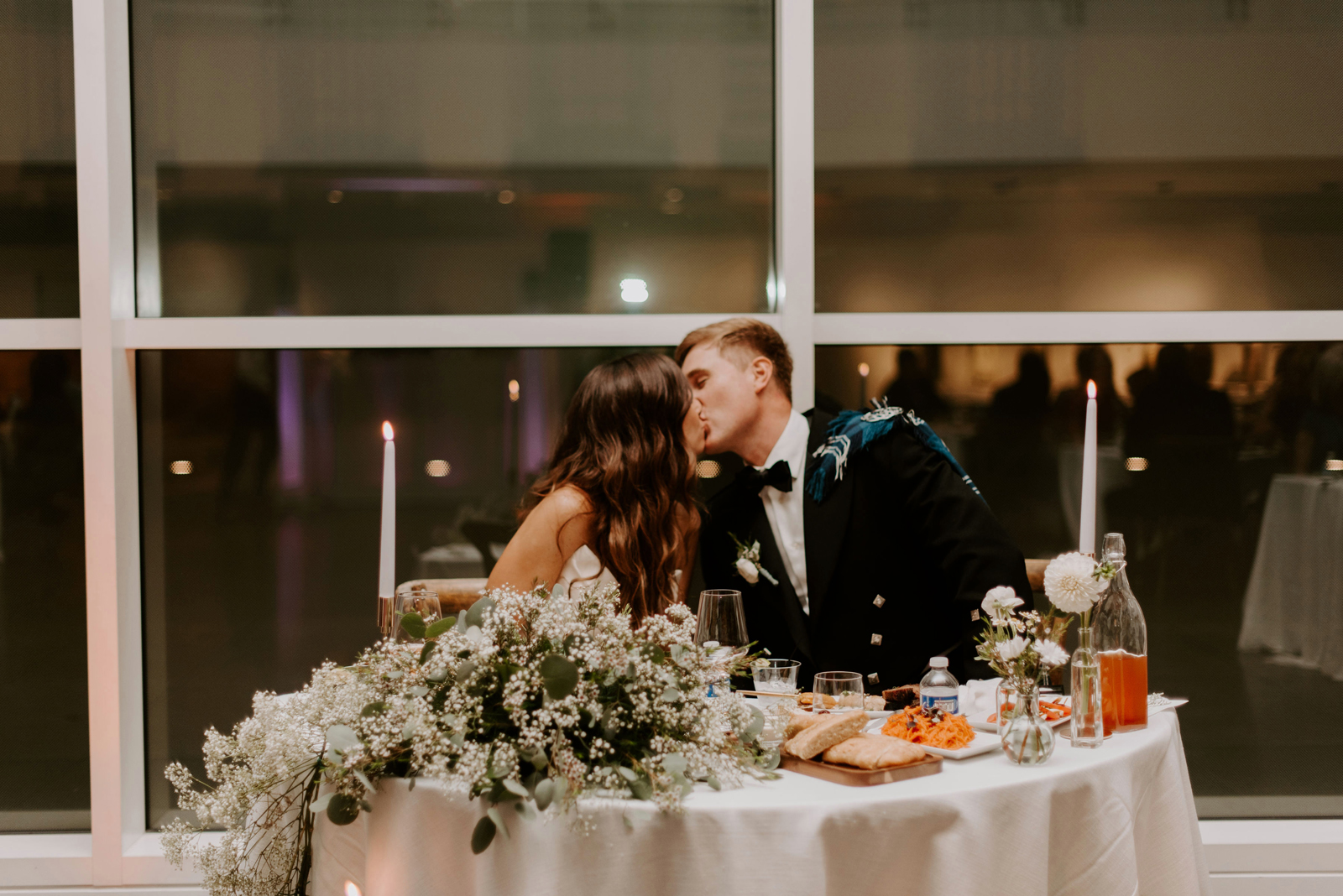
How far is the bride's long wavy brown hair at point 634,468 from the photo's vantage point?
6.66ft

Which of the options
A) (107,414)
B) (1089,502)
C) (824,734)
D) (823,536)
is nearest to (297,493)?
(107,414)

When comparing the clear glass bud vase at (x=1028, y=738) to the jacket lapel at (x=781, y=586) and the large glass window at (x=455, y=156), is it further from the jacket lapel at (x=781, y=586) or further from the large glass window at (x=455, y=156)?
the large glass window at (x=455, y=156)

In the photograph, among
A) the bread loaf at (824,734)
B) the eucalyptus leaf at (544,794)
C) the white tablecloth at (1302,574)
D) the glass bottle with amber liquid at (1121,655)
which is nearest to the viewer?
the eucalyptus leaf at (544,794)

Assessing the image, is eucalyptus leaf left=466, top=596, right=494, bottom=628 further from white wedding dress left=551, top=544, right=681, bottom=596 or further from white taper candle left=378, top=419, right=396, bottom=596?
white wedding dress left=551, top=544, right=681, bottom=596

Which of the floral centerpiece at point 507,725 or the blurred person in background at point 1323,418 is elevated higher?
the blurred person in background at point 1323,418

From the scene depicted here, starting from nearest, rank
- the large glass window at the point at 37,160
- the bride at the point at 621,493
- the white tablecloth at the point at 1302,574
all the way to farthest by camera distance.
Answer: the bride at the point at 621,493 → the large glass window at the point at 37,160 → the white tablecloth at the point at 1302,574

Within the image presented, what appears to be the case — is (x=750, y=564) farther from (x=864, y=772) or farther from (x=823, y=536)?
(x=864, y=772)

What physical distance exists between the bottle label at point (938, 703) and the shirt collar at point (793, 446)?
0.94 metres

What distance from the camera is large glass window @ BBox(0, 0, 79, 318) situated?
A: 271 centimetres

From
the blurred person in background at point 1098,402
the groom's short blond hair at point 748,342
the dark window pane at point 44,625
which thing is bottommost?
the dark window pane at point 44,625

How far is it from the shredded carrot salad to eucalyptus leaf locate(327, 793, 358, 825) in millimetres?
781

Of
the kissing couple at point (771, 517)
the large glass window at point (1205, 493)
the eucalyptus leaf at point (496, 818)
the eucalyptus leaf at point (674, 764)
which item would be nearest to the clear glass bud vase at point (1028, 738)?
the eucalyptus leaf at point (674, 764)

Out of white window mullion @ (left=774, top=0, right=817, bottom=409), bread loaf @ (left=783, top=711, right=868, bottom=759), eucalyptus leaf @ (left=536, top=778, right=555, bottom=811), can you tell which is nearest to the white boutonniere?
white window mullion @ (left=774, top=0, right=817, bottom=409)

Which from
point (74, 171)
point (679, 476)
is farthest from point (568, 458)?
point (74, 171)
